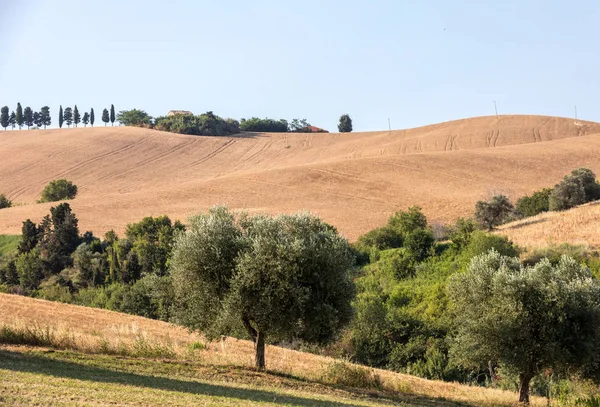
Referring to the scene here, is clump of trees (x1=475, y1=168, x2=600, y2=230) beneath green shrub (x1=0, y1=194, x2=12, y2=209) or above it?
beneath

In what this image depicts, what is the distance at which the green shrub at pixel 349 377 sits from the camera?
26125mm

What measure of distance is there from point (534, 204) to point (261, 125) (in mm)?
117136

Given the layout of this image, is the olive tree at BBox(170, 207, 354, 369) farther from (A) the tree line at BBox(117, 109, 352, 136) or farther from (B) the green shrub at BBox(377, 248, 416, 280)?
(A) the tree line at BBox(117, 109, 352, 136)

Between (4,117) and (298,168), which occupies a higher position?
(4,117)

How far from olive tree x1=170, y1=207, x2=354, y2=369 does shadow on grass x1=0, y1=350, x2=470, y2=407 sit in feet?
14.8

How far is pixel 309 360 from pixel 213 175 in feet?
298

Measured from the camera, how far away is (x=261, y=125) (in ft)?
627

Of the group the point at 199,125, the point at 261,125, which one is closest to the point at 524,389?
the point at 199,125

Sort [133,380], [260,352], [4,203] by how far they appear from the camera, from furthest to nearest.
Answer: [4,203]
[260,352]
[133,380]

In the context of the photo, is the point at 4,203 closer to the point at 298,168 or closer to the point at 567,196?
the point at 298,168

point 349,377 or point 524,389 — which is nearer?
point 349,377

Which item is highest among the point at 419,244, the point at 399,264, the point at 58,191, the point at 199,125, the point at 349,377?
the point at 199,125

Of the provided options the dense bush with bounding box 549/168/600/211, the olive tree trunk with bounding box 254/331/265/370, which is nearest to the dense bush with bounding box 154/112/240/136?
the dense bush with bounding box 549/168/600/211

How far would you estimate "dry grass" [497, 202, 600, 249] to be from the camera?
203ft
